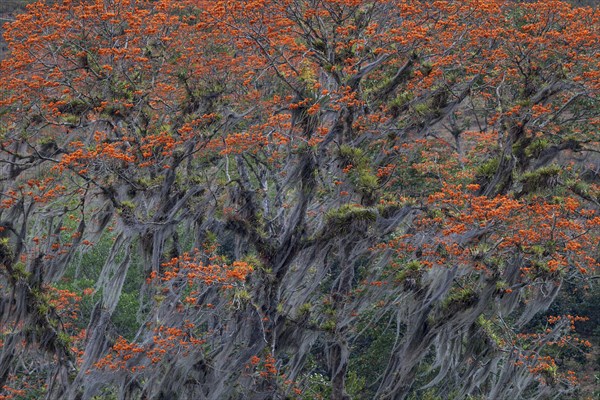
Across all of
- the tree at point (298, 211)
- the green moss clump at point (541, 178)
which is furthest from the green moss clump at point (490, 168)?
the green moss clump at point (541, 178)

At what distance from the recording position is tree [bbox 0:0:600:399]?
1201 centimetres

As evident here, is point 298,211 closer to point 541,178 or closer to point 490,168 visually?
point 490,168

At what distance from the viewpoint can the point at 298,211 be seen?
1270 cm

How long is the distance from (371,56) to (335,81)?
3.04 ft

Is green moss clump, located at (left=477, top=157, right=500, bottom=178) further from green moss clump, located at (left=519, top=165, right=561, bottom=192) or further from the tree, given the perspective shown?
green moss clump, located at (left=519, top=165, right=561, bottom=192)

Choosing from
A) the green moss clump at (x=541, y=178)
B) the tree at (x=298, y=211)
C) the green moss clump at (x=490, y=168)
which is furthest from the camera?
the green moss clump at (x=490, y=168)

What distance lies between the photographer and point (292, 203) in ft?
44.4

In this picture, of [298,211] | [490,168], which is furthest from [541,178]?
[298,211]

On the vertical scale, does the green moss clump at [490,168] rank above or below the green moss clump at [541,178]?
below

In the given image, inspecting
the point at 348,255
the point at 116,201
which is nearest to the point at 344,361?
the point at 348,255

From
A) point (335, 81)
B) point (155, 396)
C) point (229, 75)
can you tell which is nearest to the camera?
point (155, 396)

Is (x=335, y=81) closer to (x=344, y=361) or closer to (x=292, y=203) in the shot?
(x=292, y=203)

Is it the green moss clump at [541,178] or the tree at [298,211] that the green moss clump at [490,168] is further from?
the green moss clump at [541,178]

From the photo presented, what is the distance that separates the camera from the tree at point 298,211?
39.4 feet
